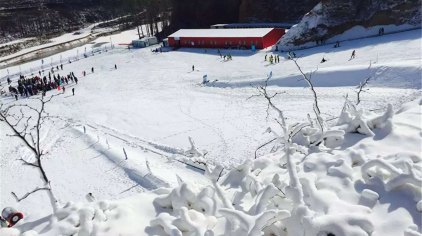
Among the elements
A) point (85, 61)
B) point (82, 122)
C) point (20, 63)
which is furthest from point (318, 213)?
point (20, 63)

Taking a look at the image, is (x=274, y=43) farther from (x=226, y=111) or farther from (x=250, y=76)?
(x=226, y=111)

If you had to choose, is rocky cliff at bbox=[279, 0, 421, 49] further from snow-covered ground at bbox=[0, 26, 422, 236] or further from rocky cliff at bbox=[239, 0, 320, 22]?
rocky cliff at bbox=[239, 0, 320, 22]

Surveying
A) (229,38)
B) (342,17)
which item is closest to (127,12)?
(229,38)

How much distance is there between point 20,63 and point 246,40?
132ft

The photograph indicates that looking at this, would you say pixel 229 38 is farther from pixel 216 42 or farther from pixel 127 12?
pixel 127 12

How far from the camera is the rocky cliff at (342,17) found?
4472cm

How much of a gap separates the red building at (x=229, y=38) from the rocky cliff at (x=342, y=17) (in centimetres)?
341

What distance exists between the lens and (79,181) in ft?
74.4

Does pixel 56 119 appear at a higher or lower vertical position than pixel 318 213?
lower

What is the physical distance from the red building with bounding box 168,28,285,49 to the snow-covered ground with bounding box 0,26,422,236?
2.34 m

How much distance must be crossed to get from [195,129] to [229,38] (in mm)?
27344

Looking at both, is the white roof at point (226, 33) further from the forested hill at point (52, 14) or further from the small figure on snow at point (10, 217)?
the small figure on snow at point (10, 217)

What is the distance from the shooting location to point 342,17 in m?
48.1

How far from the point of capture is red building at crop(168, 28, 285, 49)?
166 ft
